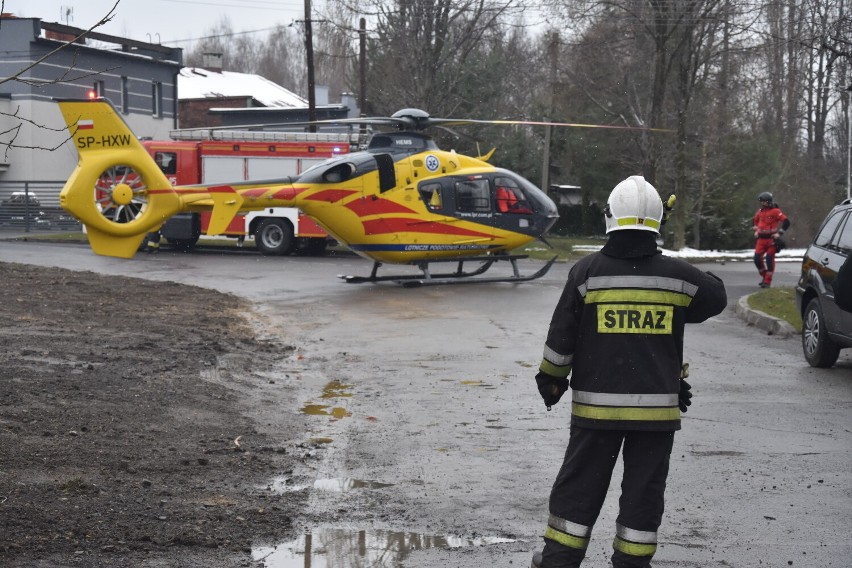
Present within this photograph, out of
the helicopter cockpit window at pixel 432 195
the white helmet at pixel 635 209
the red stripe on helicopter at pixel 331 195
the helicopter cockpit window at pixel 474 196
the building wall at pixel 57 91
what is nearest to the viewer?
the white helmet at pixel 635 209

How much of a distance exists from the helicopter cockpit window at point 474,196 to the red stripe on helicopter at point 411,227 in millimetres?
404

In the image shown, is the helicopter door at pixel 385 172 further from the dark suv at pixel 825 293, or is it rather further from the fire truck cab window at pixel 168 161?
the fire truck cab window at pixel 168 161

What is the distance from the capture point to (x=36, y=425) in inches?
299

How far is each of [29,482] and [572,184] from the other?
4111 centimetres

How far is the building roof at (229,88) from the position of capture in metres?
61.1

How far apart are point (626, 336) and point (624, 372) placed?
16 centimetres

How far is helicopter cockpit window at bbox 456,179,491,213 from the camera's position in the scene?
2147cm

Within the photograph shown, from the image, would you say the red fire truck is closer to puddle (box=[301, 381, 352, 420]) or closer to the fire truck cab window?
the fire truck cab window

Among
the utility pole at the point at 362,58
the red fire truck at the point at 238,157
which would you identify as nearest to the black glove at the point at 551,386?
the red fire truck at the point at 238,157

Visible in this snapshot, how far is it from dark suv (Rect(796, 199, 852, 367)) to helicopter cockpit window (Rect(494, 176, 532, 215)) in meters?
9.23

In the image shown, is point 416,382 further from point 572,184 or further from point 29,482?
point 572,184

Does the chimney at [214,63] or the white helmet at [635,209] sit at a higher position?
the chimney at [214,63]

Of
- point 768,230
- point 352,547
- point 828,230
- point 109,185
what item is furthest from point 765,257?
point 352,547

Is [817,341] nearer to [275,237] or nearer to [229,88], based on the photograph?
[275,237]
